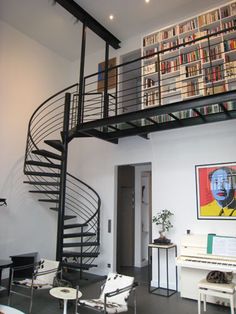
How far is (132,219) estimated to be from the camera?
6.80 meters

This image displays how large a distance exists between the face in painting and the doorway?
2.03 m

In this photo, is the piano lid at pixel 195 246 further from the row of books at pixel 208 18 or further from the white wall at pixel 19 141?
the row of books at pixel 208 18

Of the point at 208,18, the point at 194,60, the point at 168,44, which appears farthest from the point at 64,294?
the point at 208,18

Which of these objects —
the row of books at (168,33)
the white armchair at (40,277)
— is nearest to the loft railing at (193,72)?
the row of books at (168,33)

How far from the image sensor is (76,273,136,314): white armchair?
307 centimetres

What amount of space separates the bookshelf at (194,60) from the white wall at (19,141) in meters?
2.82

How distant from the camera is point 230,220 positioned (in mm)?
4434

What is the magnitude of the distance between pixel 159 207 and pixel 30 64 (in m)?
4.63

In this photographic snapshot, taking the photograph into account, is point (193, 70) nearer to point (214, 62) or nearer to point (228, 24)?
point (214, 62)

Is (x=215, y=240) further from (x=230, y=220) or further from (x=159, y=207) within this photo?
(x=159, y=207)

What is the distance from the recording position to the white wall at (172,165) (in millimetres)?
4730

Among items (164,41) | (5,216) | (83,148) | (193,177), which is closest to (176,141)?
(193,177)

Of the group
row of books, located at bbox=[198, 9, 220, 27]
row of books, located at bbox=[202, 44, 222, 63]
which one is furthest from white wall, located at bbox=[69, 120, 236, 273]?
row of books, located at bbox=[198, 9, 220, 27]

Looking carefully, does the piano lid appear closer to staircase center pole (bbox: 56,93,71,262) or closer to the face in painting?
the face in painting
